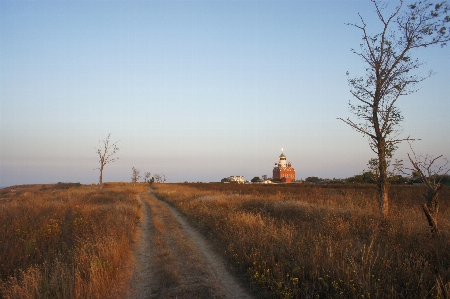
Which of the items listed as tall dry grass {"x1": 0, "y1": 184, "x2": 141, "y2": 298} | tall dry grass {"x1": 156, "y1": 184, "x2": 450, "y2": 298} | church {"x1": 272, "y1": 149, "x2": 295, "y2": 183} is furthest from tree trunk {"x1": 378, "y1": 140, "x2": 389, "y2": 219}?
church {"x1": 272, "y1": 149, "x2": 295, "y2": 183}

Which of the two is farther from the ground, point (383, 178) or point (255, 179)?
point (383, 178)

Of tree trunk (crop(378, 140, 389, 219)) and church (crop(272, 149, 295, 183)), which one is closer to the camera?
tree trunk (crop(378, 140, 389, 219))

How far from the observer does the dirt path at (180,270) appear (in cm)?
602

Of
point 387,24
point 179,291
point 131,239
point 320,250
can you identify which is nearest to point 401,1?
point 387,24

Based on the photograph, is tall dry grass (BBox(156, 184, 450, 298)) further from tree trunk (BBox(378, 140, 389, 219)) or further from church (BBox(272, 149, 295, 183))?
church (BBox(272, 149, 295, 183))

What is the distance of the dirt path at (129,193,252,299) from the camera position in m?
6.02

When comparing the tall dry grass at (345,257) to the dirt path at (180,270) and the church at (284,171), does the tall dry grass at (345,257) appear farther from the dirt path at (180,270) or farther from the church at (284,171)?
the church at (284,171)

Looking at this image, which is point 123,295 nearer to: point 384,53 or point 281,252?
point 281,252

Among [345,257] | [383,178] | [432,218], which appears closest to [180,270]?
[345,257]

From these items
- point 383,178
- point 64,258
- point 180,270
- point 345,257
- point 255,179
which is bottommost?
point 180,270

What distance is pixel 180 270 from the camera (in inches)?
286

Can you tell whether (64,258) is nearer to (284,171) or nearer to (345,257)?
(345,257)

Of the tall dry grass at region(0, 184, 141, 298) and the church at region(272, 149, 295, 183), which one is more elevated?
the church at region(272, 149, 295, 183)

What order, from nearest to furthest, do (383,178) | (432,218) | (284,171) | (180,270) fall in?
(432,218), (180,270), (383,178), (284,171)
